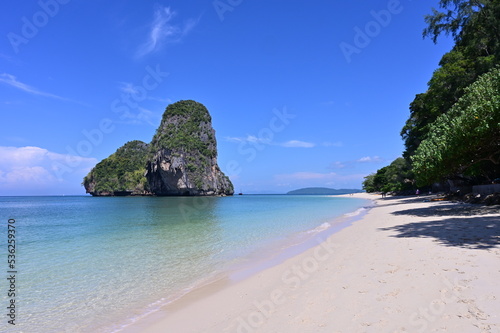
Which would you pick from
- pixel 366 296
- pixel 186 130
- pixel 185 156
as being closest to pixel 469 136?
pixel 366 296

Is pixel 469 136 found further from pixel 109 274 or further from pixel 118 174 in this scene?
pixel 118 174

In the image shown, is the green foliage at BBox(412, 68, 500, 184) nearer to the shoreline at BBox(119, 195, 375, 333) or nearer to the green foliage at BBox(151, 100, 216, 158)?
the shoreline at BBox(119, 195, 375, 333)

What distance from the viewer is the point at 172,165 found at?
119375 millimetres

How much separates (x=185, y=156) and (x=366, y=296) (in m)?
123

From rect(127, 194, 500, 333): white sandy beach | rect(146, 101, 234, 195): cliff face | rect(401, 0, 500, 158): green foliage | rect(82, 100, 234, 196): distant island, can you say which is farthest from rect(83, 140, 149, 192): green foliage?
rect(127, 194, 500, 333): white sandy beach

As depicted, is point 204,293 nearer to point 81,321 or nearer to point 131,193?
point 81,321

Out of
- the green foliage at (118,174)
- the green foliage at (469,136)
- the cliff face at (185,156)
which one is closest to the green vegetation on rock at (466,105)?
the green foliage at (469,136)

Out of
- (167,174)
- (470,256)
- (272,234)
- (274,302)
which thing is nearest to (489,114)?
(470,256)

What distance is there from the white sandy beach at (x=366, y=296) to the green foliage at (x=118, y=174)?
480 feet

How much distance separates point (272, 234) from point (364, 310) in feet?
41.6

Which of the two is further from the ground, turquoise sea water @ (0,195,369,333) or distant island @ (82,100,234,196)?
distant island @ (82,100,234,196)

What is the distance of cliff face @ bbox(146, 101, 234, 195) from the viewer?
12175cm

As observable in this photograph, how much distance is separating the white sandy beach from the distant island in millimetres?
116237

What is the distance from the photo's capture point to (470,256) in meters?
6.42
